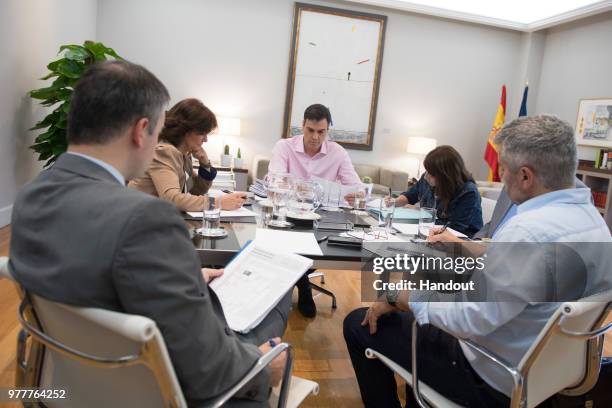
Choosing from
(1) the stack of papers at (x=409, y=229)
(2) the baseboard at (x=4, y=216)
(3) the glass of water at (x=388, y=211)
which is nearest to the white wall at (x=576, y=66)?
(1) the stack of papers at (x=409, y=229)

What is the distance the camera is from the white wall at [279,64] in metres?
5.97

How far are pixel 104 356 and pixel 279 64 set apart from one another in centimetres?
600

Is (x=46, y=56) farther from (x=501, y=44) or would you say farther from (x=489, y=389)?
(x=501, y=44)

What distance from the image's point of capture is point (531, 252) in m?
1.18

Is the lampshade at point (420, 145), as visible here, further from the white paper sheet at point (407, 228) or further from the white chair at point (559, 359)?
the white chair at point (559, 359)

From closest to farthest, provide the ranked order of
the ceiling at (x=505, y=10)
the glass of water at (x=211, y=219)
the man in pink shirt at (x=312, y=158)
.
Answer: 1. the glass of water at (x=211, y=219)
2. the man in pink shirt at (x=312, y=158)
3. the ceiling at (x=505, y=10)

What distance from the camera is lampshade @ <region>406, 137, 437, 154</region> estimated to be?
654 centimetres

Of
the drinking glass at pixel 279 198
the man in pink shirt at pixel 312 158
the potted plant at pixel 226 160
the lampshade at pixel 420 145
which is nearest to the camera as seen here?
the drinking glass at pixel 279 198

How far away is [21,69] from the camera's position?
4.12 meters

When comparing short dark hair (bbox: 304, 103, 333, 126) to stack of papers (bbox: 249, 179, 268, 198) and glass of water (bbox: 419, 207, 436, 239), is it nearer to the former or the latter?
stack of papers (bbox: 249, 179, 268, 198)

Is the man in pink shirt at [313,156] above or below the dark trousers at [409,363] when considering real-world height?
above

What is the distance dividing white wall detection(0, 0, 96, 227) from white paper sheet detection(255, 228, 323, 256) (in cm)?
320

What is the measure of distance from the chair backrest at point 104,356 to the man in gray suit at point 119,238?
42 millimetres

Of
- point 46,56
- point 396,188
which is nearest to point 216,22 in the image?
point 46,56
